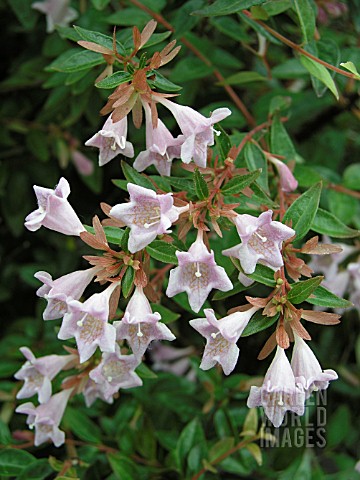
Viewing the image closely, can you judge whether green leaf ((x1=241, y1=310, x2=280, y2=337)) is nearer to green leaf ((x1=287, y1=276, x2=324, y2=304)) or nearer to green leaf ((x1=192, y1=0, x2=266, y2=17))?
green leaf ((x1=287, y1=276, x2=324, y2=304))

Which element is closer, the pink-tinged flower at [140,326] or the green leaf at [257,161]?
the pink-tinged flower at [140,326]

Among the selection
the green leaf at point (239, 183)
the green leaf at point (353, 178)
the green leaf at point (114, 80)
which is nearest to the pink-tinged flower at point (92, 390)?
the green leaf at point (239, 183)

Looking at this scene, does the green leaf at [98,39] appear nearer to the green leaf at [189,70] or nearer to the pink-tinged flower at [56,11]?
the green leaf at [189,70]

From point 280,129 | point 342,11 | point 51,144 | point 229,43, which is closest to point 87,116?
point 51,144

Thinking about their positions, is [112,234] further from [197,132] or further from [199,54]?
[199,54]

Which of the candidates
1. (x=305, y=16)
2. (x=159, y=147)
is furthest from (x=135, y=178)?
(x=305, y=16)

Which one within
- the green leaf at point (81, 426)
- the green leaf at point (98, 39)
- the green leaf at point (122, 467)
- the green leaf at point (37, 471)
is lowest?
the green leaf at point (81, 426)
